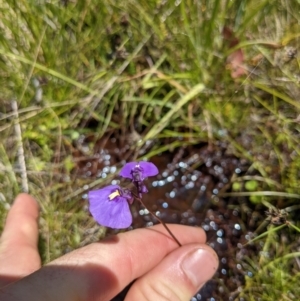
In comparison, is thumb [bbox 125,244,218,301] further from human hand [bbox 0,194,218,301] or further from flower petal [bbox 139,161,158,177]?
flower petal [bbox 139,161,158,177]

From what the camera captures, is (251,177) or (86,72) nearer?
(251,177)

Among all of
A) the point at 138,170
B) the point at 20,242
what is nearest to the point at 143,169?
the point at 138,170

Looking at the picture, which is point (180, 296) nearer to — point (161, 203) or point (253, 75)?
point (161, 203)

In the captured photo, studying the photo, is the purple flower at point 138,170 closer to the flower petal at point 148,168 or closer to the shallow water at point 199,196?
the flower petal at point 148,168

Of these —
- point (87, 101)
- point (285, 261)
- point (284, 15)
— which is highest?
point (87, 101)

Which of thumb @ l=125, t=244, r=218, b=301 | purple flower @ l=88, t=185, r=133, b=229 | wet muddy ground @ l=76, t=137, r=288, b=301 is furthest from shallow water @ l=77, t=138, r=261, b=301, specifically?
purple flower @ l=88, t=185, r=133, b=229

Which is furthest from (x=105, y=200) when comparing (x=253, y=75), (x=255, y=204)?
(x=253, y=75)

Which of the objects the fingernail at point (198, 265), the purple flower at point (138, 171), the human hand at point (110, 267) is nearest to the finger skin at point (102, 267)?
the human hand at point (110, 267)
